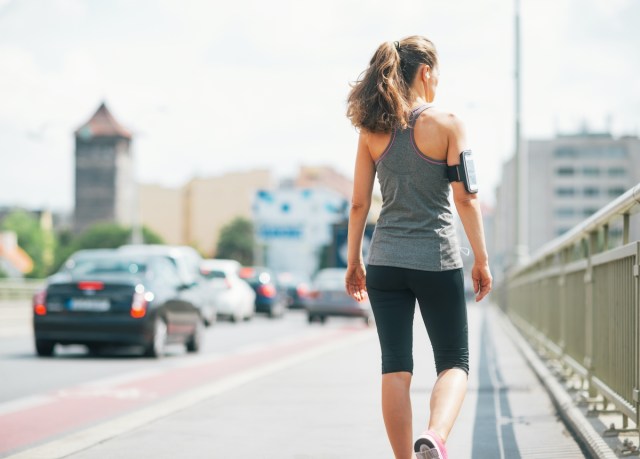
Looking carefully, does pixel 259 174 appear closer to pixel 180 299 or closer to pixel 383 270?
pixel 180 299

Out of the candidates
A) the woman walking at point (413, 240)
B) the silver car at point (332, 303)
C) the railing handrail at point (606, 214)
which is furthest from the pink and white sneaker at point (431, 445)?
the silver car at point (332, 303)

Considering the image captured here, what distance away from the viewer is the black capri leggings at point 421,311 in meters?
4.98

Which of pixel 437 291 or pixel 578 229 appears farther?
pixel 578 229

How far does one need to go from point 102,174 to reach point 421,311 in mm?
194330

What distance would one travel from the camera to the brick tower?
195 metres

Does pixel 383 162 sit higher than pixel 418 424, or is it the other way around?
pixel 383 162

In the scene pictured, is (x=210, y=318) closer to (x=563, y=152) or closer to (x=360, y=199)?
(x=360, y=199)

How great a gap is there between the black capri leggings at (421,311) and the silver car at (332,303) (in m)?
25.4

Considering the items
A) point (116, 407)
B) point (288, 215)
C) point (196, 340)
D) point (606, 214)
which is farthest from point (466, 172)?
point (288, 215)

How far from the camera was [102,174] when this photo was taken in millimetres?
196000

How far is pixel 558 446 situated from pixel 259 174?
14718 centimetres

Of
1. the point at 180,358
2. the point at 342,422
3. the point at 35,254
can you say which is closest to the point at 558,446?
the point at 342,422

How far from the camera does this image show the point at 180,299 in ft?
53.8

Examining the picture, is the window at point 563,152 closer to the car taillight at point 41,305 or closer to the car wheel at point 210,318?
the car wheel at point 210,318
